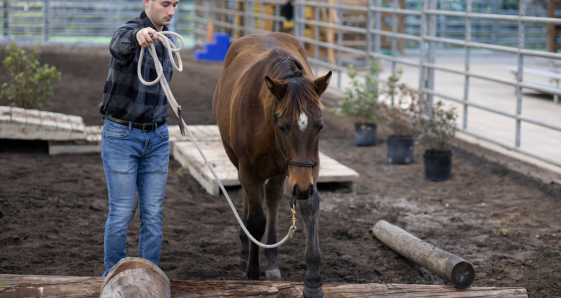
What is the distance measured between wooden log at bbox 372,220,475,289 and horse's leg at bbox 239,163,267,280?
3.19ft

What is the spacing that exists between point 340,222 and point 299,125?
2.24 meters

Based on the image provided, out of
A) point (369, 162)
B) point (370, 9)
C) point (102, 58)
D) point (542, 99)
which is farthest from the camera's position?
point (102, 58)

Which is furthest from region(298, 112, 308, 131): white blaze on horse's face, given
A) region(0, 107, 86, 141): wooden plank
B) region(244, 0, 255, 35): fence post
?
region(244, 0, 255, 35): fence post

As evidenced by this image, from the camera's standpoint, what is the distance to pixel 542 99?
9930mm

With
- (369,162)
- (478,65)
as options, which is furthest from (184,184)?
(478,65)

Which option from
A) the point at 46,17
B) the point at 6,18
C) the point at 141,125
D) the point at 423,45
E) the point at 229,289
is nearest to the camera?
the point at 229,289

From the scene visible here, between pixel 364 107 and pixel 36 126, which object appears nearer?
pixel 36 126

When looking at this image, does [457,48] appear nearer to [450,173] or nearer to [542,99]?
[542,99]

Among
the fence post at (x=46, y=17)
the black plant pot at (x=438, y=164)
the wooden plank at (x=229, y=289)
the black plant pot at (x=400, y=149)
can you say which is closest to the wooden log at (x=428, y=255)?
the wooden plank at (x=229, y=289)

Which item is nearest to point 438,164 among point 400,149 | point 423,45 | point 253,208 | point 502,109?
point 400,149

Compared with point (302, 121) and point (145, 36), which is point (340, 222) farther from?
point (145, 36)

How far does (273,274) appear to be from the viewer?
354 cm

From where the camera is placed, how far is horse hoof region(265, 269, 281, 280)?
11.6ft

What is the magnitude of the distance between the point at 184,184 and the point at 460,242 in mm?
2733
